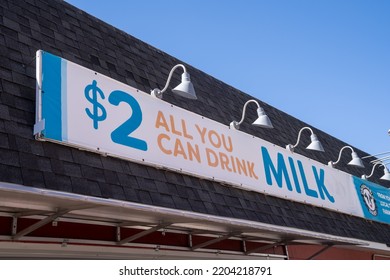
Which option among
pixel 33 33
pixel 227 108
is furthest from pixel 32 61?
pixel 227 108

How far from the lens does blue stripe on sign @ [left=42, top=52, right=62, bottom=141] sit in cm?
544

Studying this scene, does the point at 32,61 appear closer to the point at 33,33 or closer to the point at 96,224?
the point at 33,33

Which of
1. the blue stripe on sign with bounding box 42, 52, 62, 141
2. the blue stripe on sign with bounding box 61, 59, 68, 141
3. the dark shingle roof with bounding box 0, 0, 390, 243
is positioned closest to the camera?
the dark shingle roof with bounding box 0, 0, 390, 243

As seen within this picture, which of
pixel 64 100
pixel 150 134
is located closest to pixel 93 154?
pixel 64 100

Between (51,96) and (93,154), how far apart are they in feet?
2.88

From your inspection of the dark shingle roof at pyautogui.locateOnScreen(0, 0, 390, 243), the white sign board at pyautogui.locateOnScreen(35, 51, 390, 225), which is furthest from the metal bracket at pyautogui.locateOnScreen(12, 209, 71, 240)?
the white sign board at pyautogui.locateOnScreen(35, 51, 390, 225)

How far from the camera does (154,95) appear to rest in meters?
7.38

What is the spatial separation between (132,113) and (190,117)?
138 centimetres

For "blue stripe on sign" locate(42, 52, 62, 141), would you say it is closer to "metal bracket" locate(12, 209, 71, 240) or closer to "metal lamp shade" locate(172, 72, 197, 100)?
"metal bracket" locate(12, 209, 71, 240)

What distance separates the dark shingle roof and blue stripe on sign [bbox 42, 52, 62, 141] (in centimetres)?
15

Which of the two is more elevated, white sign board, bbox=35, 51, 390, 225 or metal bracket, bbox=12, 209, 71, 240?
white sign board, bbox=35, 51, 390, 225

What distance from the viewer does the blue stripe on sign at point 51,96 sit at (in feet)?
17.9

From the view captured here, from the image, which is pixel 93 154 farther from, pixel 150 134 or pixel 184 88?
pixel 184 88
